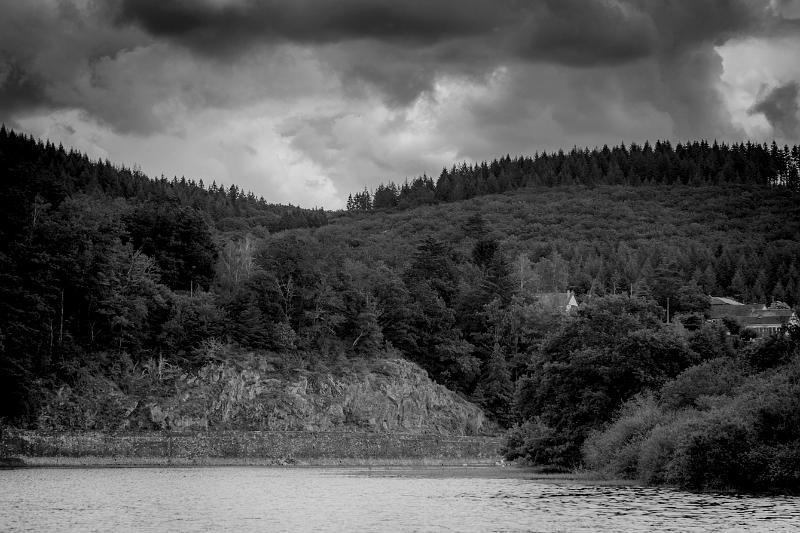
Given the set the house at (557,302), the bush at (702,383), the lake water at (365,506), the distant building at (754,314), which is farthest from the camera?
the distant building at (754,314)

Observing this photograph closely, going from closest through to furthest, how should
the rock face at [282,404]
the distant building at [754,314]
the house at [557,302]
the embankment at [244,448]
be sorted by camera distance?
the embankment at [244,448], the rock face at [282,404], the house at [557,302], the distant building at [754,314]

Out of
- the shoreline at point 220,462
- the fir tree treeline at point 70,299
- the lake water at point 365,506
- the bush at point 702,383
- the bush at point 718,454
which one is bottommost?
the shoreline at point 220,462

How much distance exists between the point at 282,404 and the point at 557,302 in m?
73.3

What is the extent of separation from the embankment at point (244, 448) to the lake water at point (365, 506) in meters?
19.9

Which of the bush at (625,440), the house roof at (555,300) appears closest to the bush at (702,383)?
the bush at (625,440)

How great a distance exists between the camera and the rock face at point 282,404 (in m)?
94.5

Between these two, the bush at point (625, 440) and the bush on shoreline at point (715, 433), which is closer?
the bush on shoreline at point (715, 433)

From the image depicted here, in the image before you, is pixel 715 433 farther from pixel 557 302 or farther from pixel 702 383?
pixel 557 302

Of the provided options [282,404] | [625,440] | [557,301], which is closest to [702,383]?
[625,440]

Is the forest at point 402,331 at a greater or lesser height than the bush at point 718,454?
greater

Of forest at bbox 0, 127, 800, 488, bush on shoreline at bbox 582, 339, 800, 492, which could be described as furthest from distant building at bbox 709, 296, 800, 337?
bush on shoreline at bbox 582, 339, 800, 492

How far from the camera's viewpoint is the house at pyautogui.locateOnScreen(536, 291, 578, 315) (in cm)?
15338

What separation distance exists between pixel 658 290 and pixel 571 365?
91273 mm

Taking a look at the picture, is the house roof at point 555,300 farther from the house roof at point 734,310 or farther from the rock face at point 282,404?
the rock face at point 282,404
